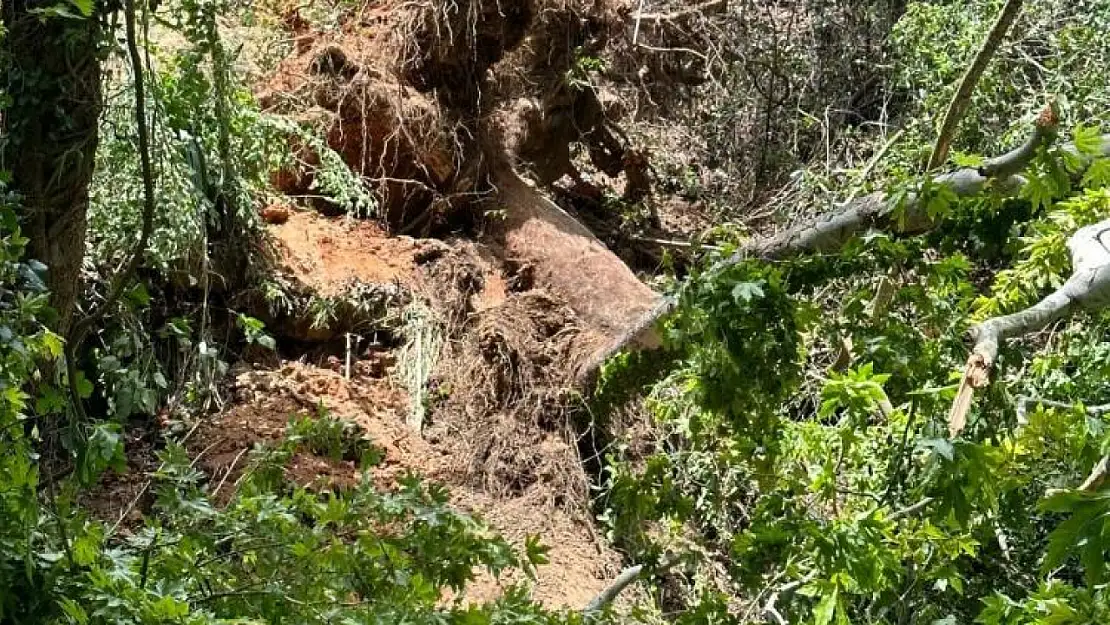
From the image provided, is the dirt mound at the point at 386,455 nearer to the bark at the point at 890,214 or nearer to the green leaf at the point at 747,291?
the bark at the point at 890,214

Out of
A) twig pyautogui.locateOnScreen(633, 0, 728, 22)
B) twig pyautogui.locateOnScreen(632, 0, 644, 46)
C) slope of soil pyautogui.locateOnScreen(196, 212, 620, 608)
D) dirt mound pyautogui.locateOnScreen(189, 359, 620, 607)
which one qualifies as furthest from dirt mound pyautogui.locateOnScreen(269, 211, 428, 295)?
twig pyautogui.locateOnScreen(633, 0, 728, 22)

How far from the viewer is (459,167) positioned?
22.9 feet

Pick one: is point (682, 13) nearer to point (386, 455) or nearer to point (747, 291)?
point (386, 455)

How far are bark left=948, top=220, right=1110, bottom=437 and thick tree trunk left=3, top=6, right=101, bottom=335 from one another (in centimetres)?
246

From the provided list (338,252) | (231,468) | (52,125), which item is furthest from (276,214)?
(52,125)

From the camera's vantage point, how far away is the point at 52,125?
11.0 ft

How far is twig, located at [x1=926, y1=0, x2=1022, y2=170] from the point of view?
14.4 feet

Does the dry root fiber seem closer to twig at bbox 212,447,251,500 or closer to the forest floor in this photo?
the forest floor

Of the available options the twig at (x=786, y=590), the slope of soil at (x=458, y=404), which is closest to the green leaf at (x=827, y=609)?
the twig at (x=786, y=590)

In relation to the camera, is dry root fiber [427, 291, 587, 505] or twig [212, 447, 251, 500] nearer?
twig [212, 447, 251, 500]

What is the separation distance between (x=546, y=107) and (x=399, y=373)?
7.01ft

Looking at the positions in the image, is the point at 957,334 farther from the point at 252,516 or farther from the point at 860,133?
the point at 860,133

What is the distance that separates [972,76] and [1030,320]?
2117 mm

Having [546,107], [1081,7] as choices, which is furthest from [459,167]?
[1081,7]
